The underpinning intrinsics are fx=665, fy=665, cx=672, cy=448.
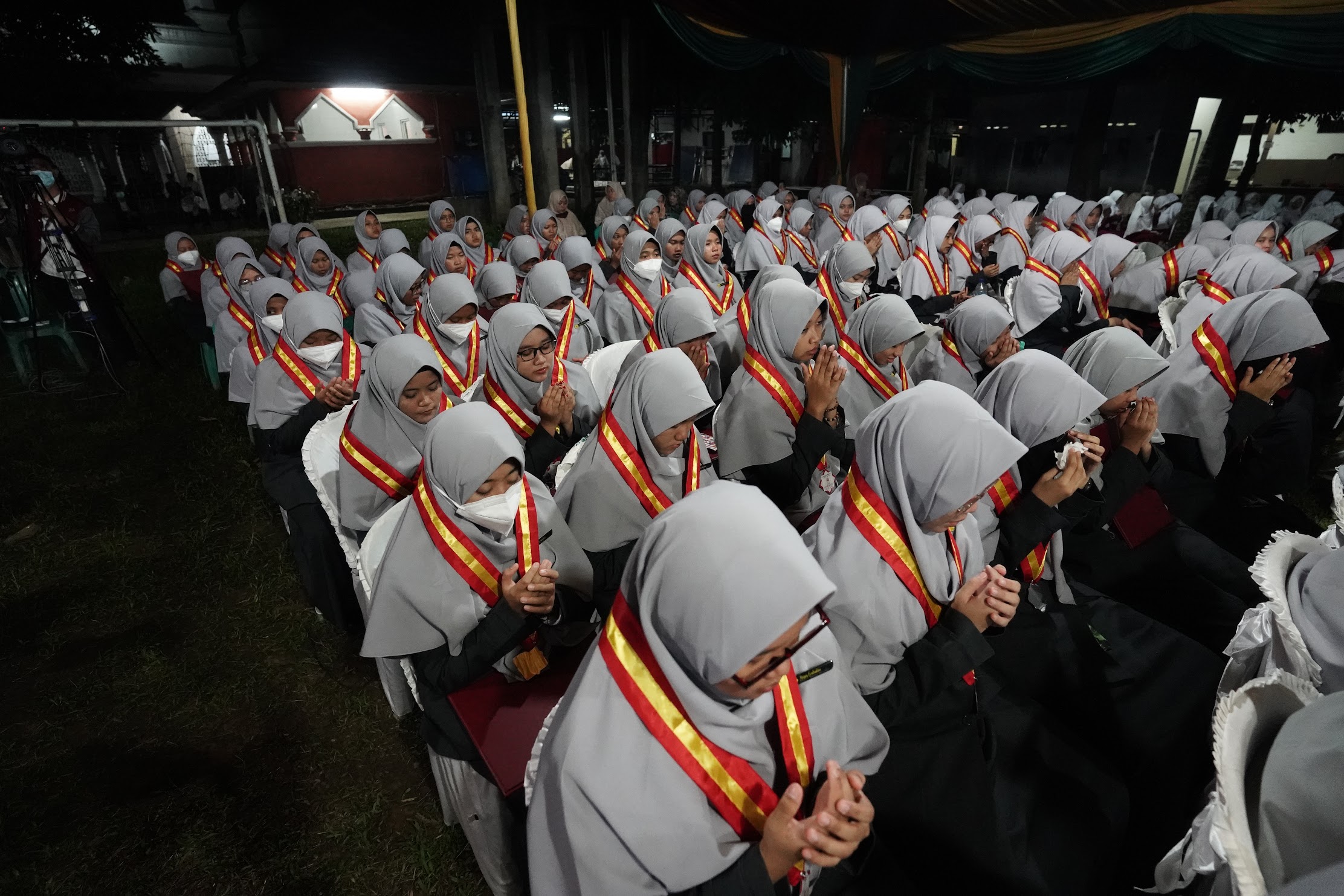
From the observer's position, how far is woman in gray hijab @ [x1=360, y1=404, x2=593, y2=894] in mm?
2301

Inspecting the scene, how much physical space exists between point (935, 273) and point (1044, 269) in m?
1.50

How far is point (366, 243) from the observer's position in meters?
9.92

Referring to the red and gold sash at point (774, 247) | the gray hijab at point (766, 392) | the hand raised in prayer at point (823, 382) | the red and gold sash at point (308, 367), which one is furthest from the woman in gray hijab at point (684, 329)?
the red and gold sash at point (774, 247)

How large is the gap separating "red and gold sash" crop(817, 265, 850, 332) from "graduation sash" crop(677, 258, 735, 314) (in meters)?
0.97

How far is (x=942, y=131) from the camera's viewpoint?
23.4 meters

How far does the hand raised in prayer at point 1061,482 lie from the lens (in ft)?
8.57

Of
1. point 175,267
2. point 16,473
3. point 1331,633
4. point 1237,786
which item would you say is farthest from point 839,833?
point 175,267

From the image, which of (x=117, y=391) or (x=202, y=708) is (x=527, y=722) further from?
(x=117, y=391)

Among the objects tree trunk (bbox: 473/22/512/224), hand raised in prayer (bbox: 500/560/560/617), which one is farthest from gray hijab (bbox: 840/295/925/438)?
tree trunk (bbox: 473/22/512/224)

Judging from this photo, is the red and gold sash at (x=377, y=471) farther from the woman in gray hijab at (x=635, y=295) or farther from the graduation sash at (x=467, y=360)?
the woman in gray hijab at (x=635, y=295)

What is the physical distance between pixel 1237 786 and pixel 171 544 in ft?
20.9

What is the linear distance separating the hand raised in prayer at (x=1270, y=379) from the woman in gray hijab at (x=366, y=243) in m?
9.63

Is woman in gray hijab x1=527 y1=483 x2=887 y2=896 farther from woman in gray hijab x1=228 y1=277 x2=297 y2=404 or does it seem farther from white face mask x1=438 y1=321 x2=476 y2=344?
woman in gray hijab x1=228 y1=277 x2=297 y2=404

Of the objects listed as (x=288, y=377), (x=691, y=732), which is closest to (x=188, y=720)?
(x=288, y=377)
